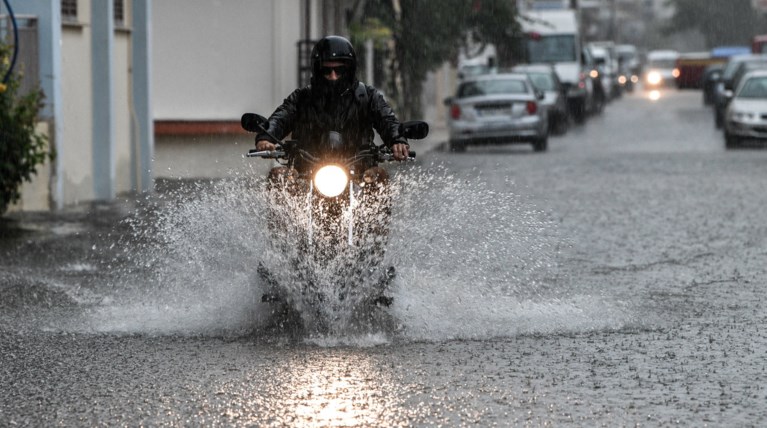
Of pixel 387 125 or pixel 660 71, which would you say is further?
pixel 660 71

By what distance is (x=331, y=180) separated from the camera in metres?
8.08

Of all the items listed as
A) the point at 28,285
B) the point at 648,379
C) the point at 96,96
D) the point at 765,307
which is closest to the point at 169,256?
the point at 28,285

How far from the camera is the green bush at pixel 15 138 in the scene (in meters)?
14.4

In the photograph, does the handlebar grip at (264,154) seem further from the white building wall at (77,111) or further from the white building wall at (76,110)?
the white building wall at (77,111)

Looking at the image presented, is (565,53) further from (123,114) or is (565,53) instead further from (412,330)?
(412,330)

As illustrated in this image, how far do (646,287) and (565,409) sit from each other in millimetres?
4318

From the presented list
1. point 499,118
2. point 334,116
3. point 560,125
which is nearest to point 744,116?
point 499,118

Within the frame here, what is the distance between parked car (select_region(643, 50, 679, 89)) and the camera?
9075 centimetres

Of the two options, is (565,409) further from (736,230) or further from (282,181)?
(736,230)

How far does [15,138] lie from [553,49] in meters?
32.6

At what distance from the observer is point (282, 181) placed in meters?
8.34

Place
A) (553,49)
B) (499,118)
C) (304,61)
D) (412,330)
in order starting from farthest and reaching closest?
(553,49) → (499,118) → (304,61) → (412,330)

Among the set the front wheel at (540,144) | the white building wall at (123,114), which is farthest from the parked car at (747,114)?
the white building wall at (123,114)

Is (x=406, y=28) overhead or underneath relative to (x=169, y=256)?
overhead
